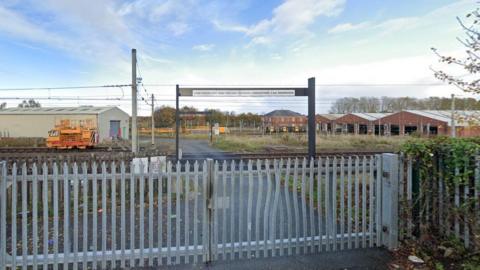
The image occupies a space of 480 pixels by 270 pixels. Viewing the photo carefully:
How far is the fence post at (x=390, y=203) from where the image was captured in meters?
4.22

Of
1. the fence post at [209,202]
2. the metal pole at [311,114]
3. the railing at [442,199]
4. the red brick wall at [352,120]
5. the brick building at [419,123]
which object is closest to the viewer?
the railing at [442,199]

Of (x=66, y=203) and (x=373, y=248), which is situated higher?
(x=66, y=203)

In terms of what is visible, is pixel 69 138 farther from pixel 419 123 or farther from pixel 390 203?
pixel 419 123

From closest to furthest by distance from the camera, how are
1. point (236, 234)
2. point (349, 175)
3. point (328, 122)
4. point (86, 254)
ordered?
point (86, 254) → point (349, 175) → point (236, 234) → point (328, 122)

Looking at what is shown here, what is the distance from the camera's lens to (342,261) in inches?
150

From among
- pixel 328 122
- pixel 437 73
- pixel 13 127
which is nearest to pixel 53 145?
pixel 13 127

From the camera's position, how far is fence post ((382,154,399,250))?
4.22 meters

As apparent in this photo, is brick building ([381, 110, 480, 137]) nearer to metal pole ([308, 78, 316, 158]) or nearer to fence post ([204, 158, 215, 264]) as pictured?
metal pole ([308, 78, 316, 158])

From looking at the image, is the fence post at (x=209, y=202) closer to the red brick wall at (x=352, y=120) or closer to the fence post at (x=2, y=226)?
the fence post at (x=2, y=226)

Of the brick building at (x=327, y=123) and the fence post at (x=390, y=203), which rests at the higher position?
the brick building at (x=327, y=123)

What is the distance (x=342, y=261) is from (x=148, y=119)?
59148mm

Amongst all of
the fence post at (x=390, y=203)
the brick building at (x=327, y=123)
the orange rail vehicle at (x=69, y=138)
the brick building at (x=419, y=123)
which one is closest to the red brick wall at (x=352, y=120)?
the brick building at (x=327, y=123)

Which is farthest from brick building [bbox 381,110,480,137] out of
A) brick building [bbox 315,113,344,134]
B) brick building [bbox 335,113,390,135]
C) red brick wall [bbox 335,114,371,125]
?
brick building [bbox 315,113,344,134]

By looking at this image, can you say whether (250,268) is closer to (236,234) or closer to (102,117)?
(236,234)
